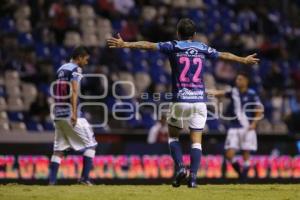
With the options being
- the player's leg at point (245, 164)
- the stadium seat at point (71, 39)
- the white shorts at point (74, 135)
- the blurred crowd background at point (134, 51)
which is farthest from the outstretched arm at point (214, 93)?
the stadium seat at point (71, 39)

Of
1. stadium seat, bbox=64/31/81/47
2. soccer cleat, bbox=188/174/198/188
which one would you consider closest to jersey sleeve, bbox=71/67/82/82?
soccer cleat, bbox=188/174/198/188

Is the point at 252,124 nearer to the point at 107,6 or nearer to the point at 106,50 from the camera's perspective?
the point at 106,50

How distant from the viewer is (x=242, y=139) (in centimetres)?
1808

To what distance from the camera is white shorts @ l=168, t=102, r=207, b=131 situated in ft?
41.3

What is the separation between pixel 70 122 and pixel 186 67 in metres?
3.16

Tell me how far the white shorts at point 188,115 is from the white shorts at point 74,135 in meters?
2.61

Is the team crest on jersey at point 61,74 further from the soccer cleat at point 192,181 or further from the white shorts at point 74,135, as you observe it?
the soccer cleat at point 192,181

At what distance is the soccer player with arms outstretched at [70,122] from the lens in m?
14.6

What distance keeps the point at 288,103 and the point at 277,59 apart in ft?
9.44

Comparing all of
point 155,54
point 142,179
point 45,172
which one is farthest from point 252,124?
point 155,54

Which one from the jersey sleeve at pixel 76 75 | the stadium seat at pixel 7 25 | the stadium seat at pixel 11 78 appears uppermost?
the stadium seat at pixel 7 25

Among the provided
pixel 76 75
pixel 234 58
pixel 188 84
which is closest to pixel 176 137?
pixel 188 84

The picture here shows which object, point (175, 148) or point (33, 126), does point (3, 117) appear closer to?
point (33, 126)

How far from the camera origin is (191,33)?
41.3 ft
